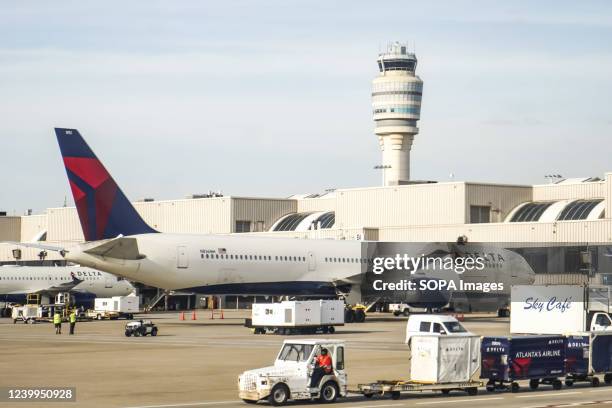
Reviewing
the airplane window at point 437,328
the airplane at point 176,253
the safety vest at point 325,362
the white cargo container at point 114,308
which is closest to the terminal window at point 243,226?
the white cargo container at point 114,308

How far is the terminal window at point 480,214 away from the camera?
104188 mm

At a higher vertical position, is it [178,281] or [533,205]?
[533,205]

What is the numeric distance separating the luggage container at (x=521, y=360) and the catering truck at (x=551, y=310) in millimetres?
14206

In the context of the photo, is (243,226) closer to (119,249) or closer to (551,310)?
(119,249)

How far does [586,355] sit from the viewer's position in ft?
121

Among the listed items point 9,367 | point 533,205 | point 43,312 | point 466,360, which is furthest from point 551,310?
point 533,205

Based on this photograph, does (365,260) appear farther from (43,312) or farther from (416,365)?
(416,365)

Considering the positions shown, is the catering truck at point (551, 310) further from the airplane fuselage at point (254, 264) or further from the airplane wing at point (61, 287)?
the airplane wing at point (61, 287)

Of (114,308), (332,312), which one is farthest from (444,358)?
(114,308)

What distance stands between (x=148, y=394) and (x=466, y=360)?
382 inches

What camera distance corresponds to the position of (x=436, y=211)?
104750mm

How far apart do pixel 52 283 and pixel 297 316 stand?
45.5 metres

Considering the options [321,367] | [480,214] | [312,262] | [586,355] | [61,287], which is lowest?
[321,367]

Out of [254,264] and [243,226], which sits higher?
[243,226]
